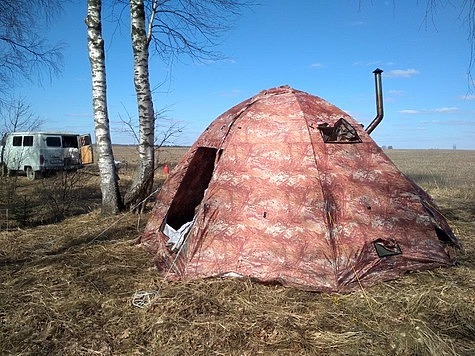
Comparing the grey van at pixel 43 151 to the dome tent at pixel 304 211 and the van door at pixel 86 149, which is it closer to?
the van door at pixel 86 149

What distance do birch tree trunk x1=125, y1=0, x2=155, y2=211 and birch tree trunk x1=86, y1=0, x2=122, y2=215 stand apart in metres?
0.51

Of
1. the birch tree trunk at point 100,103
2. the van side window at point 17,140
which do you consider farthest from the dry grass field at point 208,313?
the van side window at point 17,140

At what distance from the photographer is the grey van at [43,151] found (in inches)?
631

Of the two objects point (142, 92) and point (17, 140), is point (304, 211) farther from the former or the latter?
point (17, 140)

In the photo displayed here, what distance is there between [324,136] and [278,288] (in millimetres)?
2201

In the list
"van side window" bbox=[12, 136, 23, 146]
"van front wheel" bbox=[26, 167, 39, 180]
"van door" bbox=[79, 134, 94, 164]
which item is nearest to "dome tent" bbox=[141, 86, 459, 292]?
"van front wheel" bbox=[26, 167, 39, 180]

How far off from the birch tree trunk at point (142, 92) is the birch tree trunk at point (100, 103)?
51 centimetres

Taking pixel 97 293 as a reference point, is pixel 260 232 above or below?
above

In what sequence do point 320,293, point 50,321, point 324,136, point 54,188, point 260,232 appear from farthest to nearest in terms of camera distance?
point 54,188 < point 324,136 < point 260,232 < point 320,293 < point 50,321

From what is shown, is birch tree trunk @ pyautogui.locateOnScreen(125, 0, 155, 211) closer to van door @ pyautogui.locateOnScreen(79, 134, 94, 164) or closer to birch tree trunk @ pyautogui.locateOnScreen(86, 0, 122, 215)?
birch tree trunk @ pyautogui.locateOnScreen(86, 0, 122, 215)

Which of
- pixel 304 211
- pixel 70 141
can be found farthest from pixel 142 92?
pixel 70 141

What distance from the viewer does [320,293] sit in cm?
430

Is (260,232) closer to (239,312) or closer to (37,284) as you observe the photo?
(239,312)

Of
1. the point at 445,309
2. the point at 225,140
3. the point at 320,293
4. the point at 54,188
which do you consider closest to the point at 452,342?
the point at 445,309
